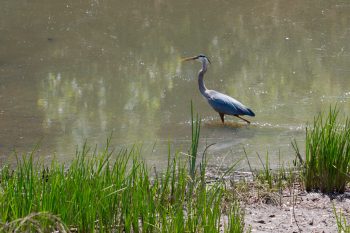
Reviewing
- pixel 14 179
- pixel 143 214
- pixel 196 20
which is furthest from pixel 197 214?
pixel 196 20

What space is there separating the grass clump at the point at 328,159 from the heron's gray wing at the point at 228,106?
138 inches

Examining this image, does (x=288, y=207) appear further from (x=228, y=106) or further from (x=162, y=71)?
(x=162, y=71)

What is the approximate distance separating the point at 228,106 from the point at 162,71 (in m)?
1.82

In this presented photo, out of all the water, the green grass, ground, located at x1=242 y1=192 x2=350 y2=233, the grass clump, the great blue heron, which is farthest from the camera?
the great blue heron

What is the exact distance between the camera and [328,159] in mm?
4980

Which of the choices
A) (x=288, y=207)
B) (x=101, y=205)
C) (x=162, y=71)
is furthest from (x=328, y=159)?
(x=162, y=71)

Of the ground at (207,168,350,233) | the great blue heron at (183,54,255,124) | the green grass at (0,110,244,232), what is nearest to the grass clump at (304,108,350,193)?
the ground at (207,168,350,233)

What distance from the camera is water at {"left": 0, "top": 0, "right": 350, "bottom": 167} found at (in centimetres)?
811

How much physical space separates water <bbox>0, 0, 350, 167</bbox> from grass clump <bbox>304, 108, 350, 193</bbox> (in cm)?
182

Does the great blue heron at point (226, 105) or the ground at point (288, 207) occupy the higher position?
the great blue heron at point (226, 105)

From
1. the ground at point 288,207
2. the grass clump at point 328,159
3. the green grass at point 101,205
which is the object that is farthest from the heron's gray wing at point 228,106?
the green grass at point 101,205

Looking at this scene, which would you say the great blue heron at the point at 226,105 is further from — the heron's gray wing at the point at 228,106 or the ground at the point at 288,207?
the ground at the point at 288,207

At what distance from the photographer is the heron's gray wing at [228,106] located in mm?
8680

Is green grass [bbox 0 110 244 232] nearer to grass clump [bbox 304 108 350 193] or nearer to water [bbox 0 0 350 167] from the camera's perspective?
grass clump [bbox 304 108 350 193]
